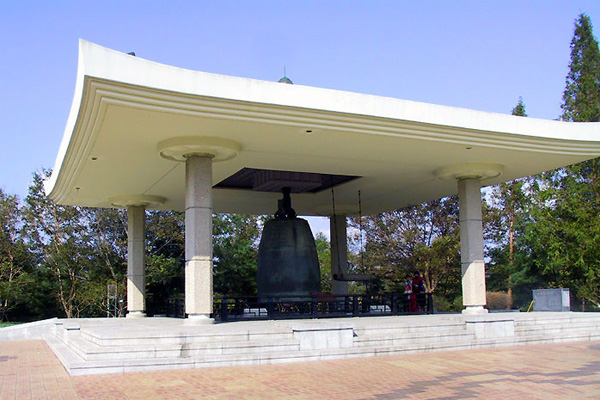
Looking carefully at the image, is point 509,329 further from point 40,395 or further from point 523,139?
point 40,395

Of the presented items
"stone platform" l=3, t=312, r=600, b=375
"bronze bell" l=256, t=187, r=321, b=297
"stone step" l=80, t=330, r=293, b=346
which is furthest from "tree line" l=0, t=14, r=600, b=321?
"stone step" l=80, t=330, r=293, b=346

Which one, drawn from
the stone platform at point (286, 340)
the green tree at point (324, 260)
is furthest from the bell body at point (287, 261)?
the green tree at point (324, 260)

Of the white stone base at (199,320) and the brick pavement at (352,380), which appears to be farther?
the white stone base at (199,320)

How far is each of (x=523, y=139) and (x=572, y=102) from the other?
17865mm

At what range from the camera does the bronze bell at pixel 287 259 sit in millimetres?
17812

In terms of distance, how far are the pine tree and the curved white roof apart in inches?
544

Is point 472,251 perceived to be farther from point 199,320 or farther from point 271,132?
point 199,320

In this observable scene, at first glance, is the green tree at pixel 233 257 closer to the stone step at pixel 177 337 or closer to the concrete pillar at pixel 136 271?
the concrete pillar at pixel 136 271

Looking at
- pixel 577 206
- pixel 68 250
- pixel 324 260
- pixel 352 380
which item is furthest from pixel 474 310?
pixel 324 260

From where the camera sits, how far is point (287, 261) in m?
17.9

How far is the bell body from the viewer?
701 inches

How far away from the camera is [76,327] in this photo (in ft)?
42.9

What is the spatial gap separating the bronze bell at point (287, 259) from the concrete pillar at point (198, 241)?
533 cm

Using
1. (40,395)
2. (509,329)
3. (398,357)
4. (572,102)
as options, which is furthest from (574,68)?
(40,395)
